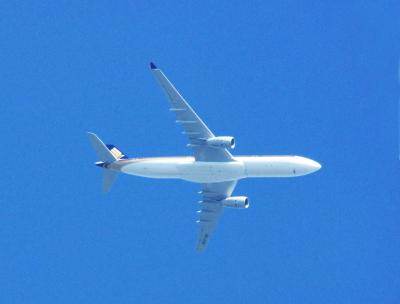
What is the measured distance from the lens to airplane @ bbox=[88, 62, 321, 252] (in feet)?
235

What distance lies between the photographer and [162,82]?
228 feet

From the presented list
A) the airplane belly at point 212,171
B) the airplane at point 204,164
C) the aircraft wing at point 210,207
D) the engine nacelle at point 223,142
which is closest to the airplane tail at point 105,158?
the airplane at point 204,164

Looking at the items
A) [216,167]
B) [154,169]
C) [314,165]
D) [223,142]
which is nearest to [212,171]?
[216,167]

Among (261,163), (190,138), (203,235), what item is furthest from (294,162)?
(203,235)

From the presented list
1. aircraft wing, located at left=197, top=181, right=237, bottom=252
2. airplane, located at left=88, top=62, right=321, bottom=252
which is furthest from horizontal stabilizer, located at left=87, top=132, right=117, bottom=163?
aircraft wing, located at left=197, top=181, right=237, bottom=252

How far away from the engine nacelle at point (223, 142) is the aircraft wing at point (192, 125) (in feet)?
4.92

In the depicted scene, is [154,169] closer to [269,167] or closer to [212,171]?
[212,171]

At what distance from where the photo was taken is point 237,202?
7712 cm

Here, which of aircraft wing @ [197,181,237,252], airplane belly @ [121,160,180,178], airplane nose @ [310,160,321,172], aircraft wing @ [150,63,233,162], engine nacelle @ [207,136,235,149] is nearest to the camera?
aircraft wing @ [150,63,233,162]

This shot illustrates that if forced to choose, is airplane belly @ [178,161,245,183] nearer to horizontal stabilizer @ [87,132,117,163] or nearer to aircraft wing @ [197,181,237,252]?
aircraft wing @ [197,181,237,252]

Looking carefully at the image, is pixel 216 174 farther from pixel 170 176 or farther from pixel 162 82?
pixel 162 82

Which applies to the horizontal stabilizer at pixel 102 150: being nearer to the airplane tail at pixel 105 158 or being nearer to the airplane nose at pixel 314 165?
the airplane tail at pixel 105 158

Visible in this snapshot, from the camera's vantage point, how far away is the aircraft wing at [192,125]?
69812 mm

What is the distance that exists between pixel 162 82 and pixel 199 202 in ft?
51.3
